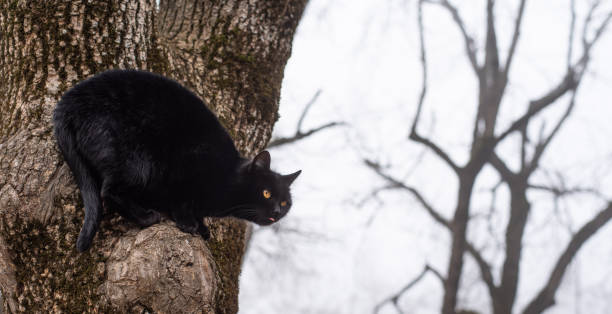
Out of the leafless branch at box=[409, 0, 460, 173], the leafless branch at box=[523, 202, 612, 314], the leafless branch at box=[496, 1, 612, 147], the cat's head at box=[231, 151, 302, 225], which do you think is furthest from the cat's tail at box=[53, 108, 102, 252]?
the leafless branch at box=[523, 202, 612, 314]

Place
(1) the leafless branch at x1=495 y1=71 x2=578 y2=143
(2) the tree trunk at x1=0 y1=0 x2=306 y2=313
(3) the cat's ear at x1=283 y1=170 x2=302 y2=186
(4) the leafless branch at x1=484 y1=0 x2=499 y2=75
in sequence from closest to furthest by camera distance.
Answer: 1. (2) the tree trunk at x1=0 y1=0 x2=306 y2=313
2. (3) the cat's ear at x1=283 y1=170 x2=302 y2=186
3. (1) the leafless branch at x1=495 y1=71 x2=578 y2=143
4. (4) the leafless branch at x1=484 y1=0 x2=499 y2=75

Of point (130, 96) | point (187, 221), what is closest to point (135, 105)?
point (130, 96)

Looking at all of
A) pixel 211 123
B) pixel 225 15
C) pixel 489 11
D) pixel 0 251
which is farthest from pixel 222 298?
pixel 489 11

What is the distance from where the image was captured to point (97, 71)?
2285 mm

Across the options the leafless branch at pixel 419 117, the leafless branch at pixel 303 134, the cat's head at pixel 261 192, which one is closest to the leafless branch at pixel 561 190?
the leafless branch at pixel 419 117

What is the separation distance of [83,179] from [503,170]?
23.7 feet

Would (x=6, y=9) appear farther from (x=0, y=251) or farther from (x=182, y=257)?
(x=182, y=257)

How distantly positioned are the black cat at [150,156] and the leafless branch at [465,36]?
23.0 ft

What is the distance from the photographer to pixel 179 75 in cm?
267

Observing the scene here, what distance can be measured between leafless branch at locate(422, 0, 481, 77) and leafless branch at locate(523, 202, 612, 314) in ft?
10.5

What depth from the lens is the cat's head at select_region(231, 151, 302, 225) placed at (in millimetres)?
2348

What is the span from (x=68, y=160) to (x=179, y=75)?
2.97 ft

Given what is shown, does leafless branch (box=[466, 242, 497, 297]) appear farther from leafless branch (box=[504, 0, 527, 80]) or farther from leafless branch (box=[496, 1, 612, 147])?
leafless branch (box=[504, 0, 527, 80])

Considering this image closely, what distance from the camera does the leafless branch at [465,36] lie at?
838 cm
